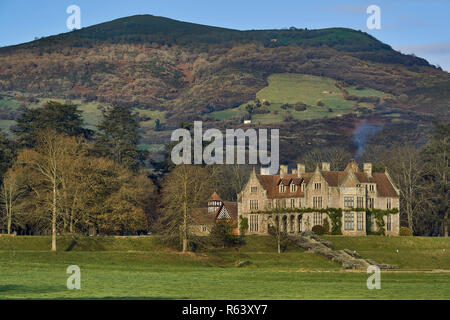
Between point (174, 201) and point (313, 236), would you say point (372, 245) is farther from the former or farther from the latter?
point (174, 201)

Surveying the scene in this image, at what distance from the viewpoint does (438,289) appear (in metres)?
53.7

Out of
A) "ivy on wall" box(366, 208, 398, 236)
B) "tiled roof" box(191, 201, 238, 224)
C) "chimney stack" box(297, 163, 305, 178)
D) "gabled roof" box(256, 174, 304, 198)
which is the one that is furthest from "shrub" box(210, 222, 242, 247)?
"chimney stack" box(297, 163, 305, 178)

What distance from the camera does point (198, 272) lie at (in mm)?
68688

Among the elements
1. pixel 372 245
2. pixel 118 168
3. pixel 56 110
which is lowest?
pixel 372 245

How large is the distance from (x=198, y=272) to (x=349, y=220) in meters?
39.4

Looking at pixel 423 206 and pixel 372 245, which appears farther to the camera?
pixel 423 206

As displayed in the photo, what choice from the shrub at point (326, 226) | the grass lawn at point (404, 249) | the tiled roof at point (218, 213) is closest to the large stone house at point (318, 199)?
the shrub at point (326, 226)

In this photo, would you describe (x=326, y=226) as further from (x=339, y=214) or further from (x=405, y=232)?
(x=405, y=232)

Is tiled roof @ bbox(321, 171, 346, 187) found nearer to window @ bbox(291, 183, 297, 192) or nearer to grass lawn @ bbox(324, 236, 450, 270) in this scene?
window @ bbox(291, 183, 297, 192)

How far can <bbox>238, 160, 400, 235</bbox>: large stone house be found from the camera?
10488 centimetres

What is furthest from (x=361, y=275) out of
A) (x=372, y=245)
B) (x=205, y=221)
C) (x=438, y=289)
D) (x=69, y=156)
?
(x=69, y=156)

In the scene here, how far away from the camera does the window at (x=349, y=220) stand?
10431cm

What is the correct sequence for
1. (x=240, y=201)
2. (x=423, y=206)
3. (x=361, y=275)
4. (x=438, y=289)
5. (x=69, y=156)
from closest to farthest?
(x=438, y=289), (x=361, y=275), (x=69, y=156), (x=240, y=201), (x=423, y=206)
